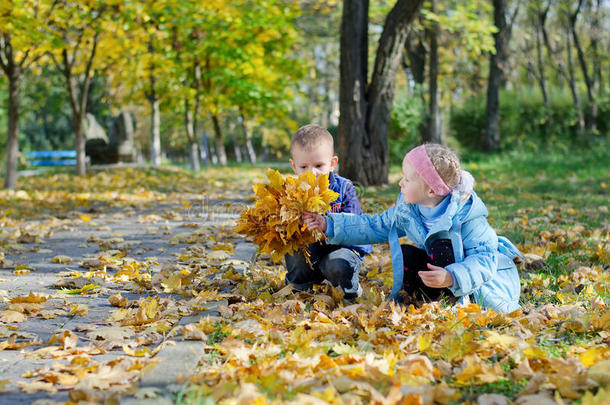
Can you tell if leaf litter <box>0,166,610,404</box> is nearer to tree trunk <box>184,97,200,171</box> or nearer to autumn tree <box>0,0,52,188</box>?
autumn tree <box>0,0,52,188</box>

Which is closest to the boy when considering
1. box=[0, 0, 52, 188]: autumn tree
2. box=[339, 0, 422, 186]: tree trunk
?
box=[339, 0, 422, 186]: tree trunk

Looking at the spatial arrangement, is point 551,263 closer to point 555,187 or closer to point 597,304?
point 597,304

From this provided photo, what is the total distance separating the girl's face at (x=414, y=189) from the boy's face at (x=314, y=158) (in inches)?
21.2

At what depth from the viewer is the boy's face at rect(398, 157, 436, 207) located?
3119 mm

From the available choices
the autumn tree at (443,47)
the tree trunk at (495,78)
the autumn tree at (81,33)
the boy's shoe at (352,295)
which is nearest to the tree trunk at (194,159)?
the autumn tree at (81,33)

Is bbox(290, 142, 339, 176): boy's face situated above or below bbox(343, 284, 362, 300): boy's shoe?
above

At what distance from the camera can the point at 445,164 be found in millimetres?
3045

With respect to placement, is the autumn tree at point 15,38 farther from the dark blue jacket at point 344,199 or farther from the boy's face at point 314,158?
the dark blue jacket at point 344,199

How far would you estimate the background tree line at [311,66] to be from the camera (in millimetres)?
10109

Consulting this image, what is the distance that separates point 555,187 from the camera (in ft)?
34.0

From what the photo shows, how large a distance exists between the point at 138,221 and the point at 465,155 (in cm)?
1319

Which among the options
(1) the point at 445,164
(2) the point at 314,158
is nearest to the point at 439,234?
(1) the point at 445,164

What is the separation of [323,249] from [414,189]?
75cm

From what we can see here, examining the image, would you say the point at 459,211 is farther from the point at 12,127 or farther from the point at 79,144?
the point at 79,144
